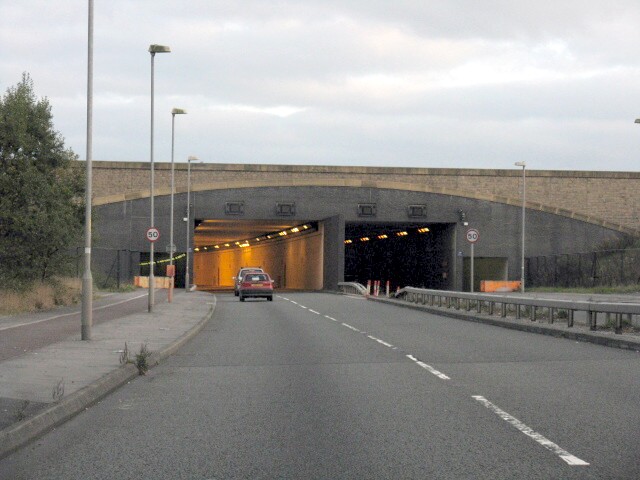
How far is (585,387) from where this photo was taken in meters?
11.1

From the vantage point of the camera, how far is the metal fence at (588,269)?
4672cm

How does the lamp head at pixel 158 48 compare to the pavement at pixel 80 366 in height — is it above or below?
above

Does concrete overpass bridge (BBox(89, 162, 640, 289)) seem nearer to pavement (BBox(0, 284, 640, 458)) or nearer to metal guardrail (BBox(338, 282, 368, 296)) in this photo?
metal guardrail (BBox(338, 282, 368, 296))

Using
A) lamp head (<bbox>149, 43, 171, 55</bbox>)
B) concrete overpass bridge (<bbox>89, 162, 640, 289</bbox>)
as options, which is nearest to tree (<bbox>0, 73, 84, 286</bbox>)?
lamp head (<bbox>149, 43, 171, 55</bbox>)

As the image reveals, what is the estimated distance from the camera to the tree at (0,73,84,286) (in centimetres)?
3039

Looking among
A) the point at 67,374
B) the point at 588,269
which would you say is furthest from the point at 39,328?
the point at 588,269

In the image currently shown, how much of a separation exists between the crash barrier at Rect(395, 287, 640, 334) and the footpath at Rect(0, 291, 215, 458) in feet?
29.6

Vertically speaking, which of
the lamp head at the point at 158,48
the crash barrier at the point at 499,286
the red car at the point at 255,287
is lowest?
the crash barrier at the point at 499,286

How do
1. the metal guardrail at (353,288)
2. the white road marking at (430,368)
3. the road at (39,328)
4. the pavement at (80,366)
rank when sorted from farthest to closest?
the metal guardrail at (353,288)
the road at (39,328)
the white road marking at (430,368)
the pavement at (80,366)

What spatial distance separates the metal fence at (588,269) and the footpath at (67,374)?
32.7 metres

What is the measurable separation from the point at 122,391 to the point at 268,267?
3134 inches

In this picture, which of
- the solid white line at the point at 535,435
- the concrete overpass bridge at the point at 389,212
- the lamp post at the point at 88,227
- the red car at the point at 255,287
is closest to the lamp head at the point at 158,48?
the lamp post at the point at 88,227

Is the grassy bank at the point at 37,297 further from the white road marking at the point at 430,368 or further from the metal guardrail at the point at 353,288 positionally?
the metal guardrail at the point at 353,288

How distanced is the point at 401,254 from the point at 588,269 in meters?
24.6
